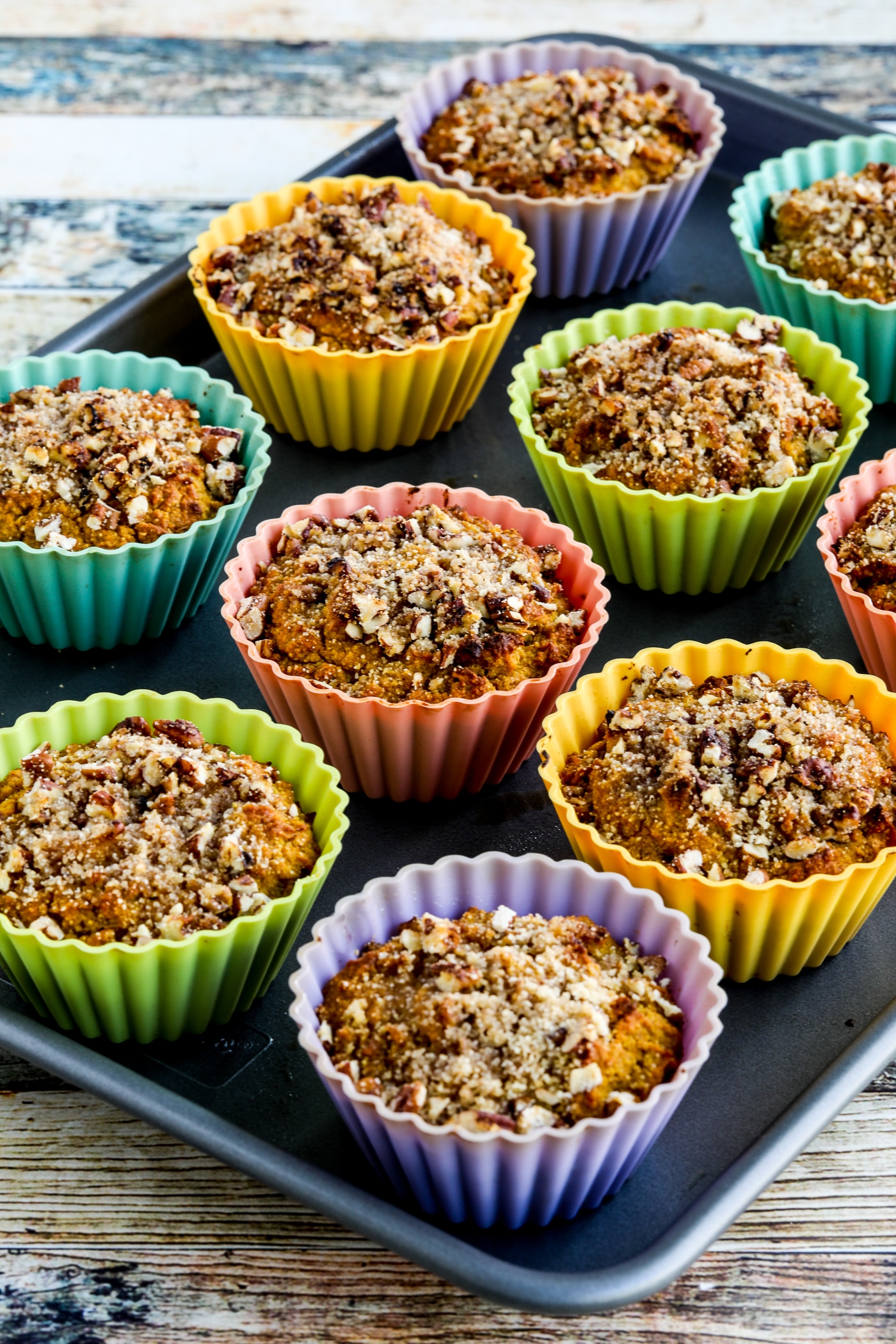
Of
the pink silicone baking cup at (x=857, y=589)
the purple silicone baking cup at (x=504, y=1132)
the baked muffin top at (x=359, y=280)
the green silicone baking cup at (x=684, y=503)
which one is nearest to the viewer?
the purple silicone baking cup at (x=504, y=1132)

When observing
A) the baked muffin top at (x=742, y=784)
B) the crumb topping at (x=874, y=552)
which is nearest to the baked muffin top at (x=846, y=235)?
the crumb topping at (x=874, y=552)

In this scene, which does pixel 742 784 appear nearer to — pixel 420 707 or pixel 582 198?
pixel 420 707

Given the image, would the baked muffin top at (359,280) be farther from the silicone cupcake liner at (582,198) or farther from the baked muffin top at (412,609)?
the baked muffin top at (412,609)

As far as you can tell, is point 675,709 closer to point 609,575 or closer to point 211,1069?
point 609,575

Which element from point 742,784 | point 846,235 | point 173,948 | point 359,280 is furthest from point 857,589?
point 173,948

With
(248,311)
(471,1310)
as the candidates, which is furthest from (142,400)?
(471,1310)
